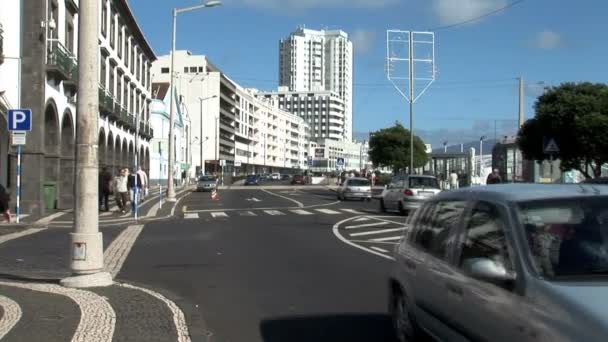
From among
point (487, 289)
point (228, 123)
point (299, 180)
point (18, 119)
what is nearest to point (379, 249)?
point (487, 289)

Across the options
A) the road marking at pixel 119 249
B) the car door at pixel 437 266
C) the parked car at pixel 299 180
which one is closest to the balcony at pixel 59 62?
the road marking at pixel 119 249

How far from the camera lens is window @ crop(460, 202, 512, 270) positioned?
4.31 metres

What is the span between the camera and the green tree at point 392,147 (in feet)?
244

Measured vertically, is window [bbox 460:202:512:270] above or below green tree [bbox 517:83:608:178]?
below

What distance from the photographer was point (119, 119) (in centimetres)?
4212

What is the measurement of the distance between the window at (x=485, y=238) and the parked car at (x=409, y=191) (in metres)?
19.4

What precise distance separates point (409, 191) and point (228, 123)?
388ft

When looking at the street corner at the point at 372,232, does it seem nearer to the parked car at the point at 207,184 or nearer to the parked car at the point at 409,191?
the parked car at the point at 409,191

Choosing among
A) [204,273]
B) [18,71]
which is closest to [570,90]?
[18,71]

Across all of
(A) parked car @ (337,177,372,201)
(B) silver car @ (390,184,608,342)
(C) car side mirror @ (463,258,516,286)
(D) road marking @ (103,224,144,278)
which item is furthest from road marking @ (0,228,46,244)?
(A) parked car @ (337,177,372,201)

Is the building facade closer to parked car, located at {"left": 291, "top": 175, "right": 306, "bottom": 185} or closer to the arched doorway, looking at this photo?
the arched doorway

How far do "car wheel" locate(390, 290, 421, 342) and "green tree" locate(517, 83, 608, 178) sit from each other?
27.5 m

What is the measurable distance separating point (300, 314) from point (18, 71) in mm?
18857

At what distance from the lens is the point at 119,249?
14.3 m
